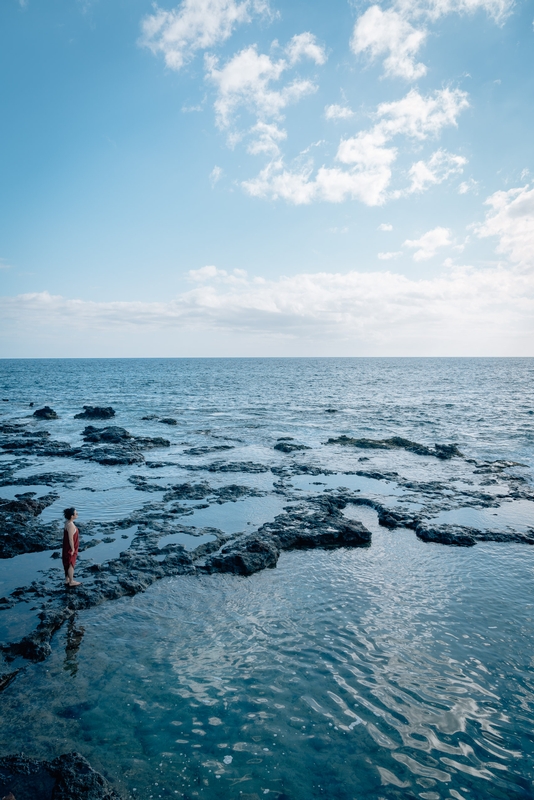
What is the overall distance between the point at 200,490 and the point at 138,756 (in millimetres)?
13462

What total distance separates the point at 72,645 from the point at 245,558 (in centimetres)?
494

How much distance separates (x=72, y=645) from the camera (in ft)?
28.6

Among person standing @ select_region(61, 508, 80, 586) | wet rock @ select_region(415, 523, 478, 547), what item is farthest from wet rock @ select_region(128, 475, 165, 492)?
wet rock @ select_region(415, 523, 478, 547)

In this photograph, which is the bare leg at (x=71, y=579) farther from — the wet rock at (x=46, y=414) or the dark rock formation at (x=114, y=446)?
the wet rock at (x=46, y=414)

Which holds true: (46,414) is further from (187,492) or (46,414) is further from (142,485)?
(187,492)

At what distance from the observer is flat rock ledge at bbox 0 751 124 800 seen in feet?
18.3

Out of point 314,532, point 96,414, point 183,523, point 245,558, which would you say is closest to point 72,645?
point 245,558

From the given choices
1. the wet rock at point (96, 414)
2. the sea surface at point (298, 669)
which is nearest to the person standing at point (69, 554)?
the sea surface at point (298, 669)

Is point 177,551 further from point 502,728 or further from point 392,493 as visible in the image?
point 392,493

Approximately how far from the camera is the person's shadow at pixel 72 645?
26.4 ft

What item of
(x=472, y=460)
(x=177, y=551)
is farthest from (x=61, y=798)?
(x=472, y=460)

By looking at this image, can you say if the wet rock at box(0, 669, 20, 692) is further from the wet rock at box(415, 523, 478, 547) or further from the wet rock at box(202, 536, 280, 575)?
the wet rock at box(415, 523, 478, 547)

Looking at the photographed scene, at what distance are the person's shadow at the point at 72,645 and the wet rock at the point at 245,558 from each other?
3652 millimetres

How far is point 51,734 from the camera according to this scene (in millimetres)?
6574
